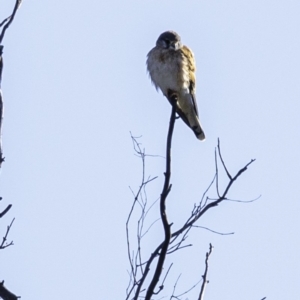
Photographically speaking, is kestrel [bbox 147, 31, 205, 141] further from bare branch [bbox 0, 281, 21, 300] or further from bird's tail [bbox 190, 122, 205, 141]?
bare branch [bbox 0, 281, 21, 300]

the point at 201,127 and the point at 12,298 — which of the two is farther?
the point at 201,127

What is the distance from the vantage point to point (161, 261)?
3.57 meters

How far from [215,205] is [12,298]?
3.97 ft

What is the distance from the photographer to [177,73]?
298 inches

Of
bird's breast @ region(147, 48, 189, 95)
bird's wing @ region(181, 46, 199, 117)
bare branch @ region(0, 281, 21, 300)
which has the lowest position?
bare branch @ region(0, 281, 21, 300)

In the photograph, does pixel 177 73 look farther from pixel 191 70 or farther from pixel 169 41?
pixel 169 41

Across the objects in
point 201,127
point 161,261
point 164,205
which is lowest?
point 161,261

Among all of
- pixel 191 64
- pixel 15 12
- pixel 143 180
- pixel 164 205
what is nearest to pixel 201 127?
pixel 191 64

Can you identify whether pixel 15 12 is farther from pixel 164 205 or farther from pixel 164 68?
pixel 164 68

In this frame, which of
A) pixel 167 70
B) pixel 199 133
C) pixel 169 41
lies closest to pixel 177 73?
pixel 167 70

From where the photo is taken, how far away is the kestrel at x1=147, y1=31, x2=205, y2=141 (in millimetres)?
7551

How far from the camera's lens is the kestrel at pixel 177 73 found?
755 cm

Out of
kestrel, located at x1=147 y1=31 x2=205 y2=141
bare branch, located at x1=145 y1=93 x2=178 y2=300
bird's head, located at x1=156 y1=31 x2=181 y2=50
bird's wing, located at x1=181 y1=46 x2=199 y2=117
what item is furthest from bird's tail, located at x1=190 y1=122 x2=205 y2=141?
bare branch, located at x1=145 y1=93 x2=178 y2=300

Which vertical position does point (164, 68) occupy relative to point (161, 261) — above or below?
above
